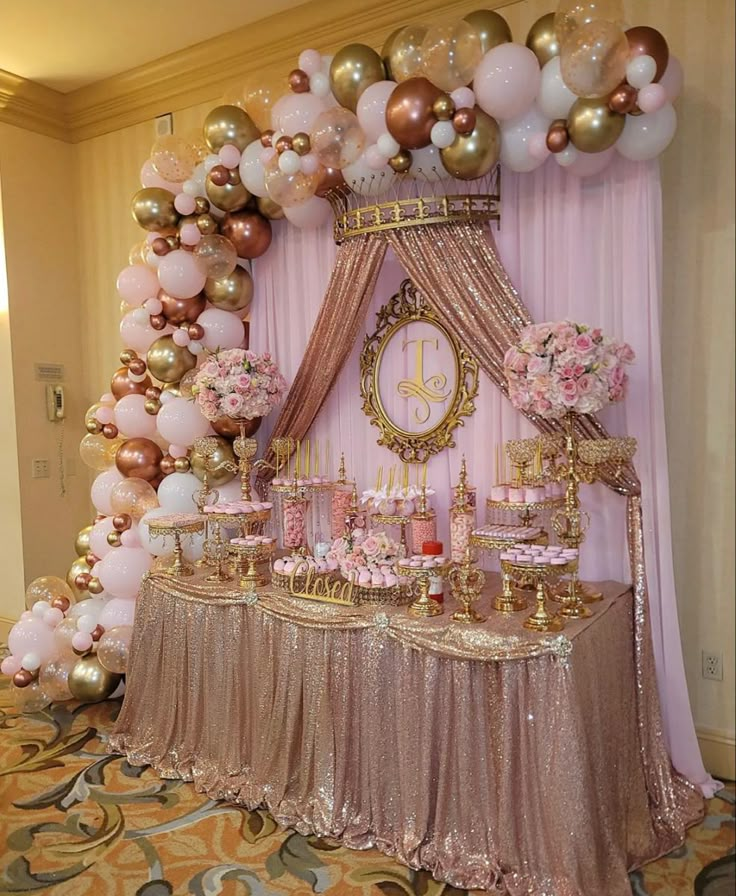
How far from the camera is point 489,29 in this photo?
2508mm

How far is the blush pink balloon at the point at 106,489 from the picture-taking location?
3.63 meters

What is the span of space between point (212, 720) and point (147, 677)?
1.33 feet

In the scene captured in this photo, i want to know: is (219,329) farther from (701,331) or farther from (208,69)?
(701,331)

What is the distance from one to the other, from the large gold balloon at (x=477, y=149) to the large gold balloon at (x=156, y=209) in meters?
1.39

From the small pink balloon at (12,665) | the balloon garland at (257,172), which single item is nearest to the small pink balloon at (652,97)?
the balloon garland at (257,172)

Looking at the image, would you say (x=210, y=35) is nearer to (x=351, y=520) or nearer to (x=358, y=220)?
(x=358, y=220)

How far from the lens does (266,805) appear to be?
2654 mm

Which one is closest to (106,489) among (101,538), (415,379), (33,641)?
(101,538)

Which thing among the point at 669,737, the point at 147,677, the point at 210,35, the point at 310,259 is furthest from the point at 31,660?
the point at 210,35

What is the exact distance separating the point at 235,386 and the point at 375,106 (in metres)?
1.18

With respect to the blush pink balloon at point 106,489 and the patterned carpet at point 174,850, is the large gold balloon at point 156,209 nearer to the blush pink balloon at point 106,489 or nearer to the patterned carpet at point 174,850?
the blush pink balloon at point 106,489

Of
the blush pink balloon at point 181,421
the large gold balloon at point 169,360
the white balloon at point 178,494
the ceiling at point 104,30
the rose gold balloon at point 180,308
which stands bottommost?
the white balloon at point 178,494

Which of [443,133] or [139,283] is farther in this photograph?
[139,283]

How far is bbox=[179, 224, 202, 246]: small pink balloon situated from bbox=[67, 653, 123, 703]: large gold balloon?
198cm
